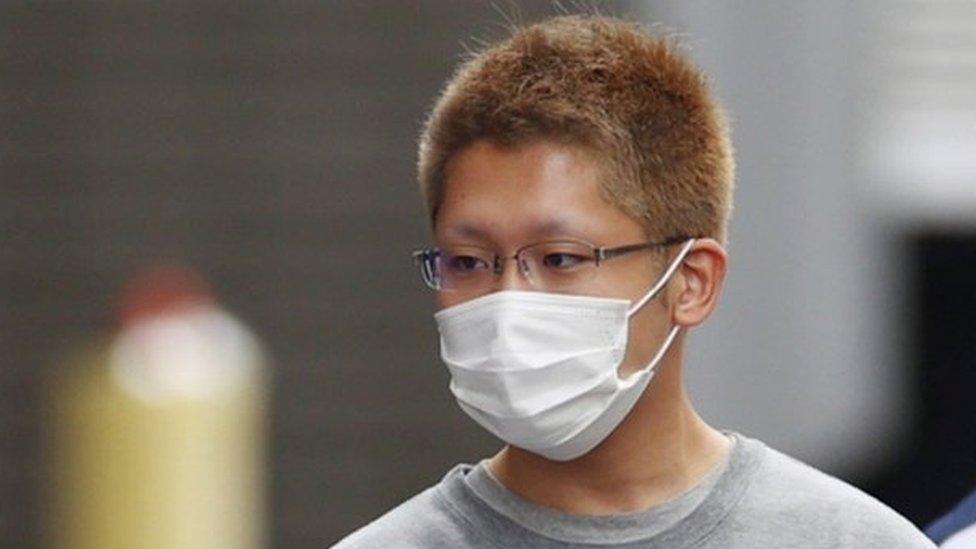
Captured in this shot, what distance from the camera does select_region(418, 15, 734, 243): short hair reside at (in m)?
4.27

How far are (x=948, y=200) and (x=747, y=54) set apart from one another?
79 cm

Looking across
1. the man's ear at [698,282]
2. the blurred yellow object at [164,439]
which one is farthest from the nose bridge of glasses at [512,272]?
the blurred yellow object at [164,439]

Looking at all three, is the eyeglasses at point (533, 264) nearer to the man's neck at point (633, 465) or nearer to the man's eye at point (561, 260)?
the man's eye at point (561, 260)

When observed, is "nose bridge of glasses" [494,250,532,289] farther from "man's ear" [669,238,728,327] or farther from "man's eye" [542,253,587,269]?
"man's ear" [669,238,728,327]

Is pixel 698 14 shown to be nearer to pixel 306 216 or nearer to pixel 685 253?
pixel 306 216

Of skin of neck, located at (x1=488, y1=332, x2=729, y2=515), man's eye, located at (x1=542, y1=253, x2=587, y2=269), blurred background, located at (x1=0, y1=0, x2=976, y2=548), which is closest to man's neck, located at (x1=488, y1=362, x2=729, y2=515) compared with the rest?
skin of neck, located at (x1=488, y1=332, x2=729, y2=515)

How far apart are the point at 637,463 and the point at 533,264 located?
0.32 meters

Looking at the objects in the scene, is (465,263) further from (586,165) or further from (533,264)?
(586,165)

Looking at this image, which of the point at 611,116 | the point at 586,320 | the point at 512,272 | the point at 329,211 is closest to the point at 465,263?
the point at 512,272

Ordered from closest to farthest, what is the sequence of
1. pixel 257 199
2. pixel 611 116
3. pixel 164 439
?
pixel 611 116 < pixel 164 439 < pixel 257 199

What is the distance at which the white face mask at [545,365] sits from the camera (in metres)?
4.25

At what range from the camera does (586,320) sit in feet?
14.0

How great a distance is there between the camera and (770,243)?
9805 millimetres

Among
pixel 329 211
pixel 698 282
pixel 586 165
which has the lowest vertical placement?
pixel 329 211
